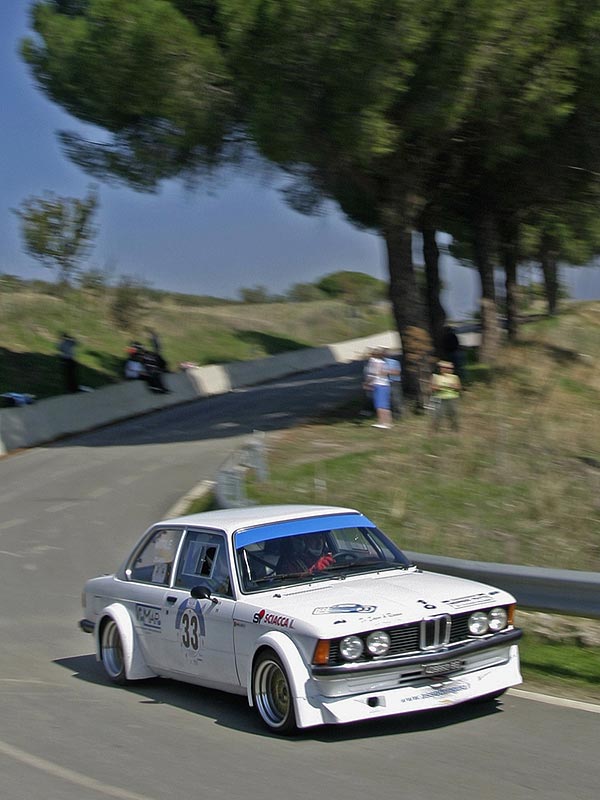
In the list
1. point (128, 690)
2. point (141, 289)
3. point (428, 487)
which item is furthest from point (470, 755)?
point (141, 289)

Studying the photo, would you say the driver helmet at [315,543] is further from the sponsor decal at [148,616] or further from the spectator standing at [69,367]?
the spectator standing at [69,367]

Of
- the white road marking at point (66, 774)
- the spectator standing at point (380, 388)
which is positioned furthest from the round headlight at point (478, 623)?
the spectator standing at point (380, 388)

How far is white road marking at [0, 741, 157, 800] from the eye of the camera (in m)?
5.59

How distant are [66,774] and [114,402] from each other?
79.4ft

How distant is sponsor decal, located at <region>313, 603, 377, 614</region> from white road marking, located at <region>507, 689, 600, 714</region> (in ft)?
4.94

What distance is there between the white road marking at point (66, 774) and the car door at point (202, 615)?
1.42 m

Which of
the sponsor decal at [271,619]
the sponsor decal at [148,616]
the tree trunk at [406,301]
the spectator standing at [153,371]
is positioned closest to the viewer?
the sponsor decal at [271,619]

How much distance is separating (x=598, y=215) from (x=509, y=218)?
5061 millimetres

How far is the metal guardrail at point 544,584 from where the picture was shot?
7.96m

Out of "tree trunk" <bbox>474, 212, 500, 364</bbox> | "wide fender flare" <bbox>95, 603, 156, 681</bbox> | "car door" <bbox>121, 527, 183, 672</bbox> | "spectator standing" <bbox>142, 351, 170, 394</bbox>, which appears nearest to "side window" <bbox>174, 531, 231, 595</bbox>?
"car door" <bbox>121, 527, 183, 672</bbox>

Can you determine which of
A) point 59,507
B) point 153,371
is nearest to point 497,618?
point 59,507

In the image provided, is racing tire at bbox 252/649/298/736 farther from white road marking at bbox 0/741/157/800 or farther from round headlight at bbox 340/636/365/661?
white road marking at bbox 0/741/157/800

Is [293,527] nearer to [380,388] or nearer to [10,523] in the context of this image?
[10,523]

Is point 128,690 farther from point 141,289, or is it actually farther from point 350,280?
point 350,280
